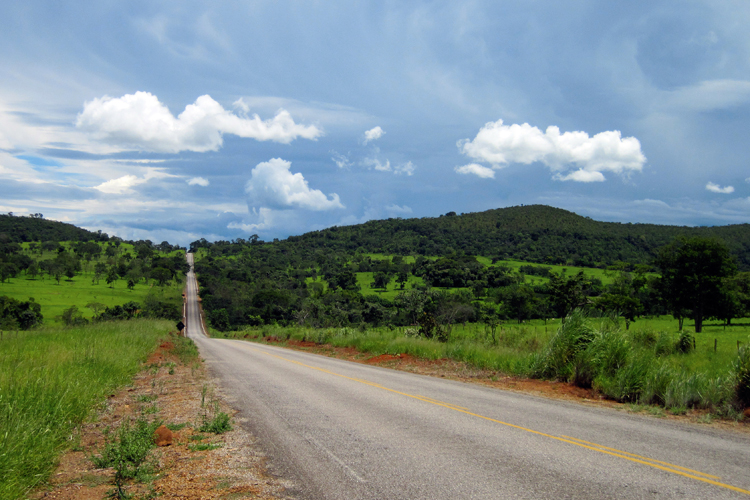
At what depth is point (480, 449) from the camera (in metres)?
6.25

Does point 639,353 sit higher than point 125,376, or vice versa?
point 639,353

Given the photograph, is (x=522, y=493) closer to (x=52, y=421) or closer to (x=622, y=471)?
(x=622, y=471)

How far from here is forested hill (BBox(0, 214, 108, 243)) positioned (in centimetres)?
17012

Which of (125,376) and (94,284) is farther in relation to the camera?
(94,284)

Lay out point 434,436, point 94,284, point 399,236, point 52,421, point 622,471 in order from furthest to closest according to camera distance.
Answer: point 399,236, point 94,284, point 434,436, point 52,421, point 622,471

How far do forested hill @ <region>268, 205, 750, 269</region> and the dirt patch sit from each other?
149337 mm

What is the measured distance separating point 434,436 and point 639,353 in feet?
28.0

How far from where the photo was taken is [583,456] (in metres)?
5.97

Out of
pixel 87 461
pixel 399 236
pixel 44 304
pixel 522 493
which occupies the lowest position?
pixel 44 304

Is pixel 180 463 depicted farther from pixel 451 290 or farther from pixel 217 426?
pixel 451 290

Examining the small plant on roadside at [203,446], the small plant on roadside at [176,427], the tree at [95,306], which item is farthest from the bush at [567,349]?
the tree at [95,306]

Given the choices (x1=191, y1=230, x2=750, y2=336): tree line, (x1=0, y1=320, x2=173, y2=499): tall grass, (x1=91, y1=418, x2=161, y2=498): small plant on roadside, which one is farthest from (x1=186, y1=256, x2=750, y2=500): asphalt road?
(x1=191, y1=230, x2=750, y2=336): tree line

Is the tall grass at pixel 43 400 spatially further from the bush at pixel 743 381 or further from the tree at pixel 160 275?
the tree at pixel 160 275

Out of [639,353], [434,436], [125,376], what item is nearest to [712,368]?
[639,353]
